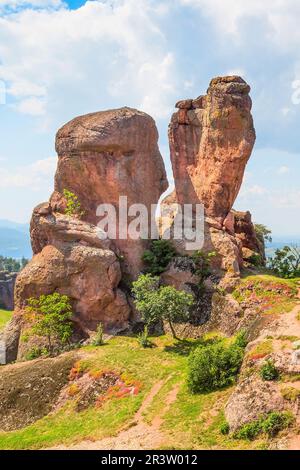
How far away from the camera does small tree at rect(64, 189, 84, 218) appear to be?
1826 inches

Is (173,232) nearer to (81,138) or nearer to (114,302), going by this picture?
(114,302)

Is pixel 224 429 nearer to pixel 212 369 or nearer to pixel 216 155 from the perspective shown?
pixel 212 369

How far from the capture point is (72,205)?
46.7 m

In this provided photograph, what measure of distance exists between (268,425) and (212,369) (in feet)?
22.3

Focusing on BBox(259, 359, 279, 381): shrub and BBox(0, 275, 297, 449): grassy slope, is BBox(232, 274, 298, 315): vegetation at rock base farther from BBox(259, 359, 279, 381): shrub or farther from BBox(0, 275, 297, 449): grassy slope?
BBox(259, 359, 279, 381): shrub

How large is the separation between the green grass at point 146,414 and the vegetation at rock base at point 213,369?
0.68m

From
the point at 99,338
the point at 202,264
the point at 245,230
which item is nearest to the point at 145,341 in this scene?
the point at 99,338

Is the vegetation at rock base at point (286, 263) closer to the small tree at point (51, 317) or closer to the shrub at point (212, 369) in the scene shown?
the shrub at point (212, 369)

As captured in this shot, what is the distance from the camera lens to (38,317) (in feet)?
139

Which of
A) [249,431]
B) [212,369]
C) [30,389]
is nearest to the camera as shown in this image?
[249,431]

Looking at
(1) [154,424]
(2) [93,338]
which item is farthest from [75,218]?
(1) [154,424]

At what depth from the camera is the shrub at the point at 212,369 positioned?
29000 millimetres
